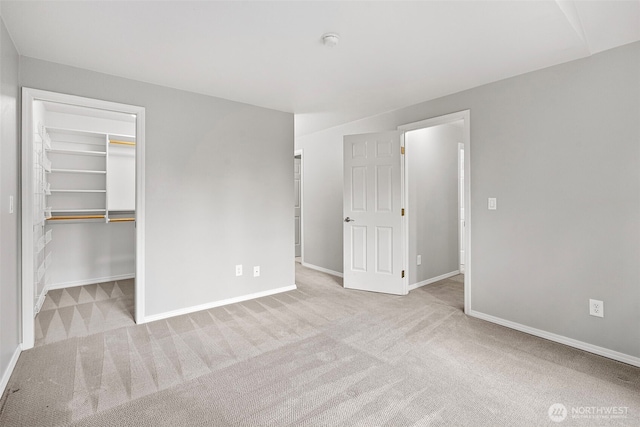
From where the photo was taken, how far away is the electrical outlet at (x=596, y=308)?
237 cm

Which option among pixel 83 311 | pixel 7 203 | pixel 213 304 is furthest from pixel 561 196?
pixel 83 311

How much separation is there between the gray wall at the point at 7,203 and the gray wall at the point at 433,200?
3.68 metres

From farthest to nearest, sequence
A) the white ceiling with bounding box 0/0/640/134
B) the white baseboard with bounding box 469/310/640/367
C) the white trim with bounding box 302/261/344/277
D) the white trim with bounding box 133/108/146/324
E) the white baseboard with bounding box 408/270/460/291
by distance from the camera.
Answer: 1. the white trim with bounding box 302/261/344/277
2. the white baseboard with bounding box 408/270/460/291
3. the white trim with bounding box 133/108/146/324
4. the white baseboard with bounding box 469/310/640/367
5. the white ceiling with bounding box 0/0/640/134

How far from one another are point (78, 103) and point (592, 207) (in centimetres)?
426

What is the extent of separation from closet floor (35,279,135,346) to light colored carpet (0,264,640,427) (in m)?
0.03

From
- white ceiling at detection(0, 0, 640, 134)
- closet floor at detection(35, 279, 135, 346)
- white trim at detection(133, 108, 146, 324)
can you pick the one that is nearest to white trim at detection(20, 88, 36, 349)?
closet floor at detection(35, 279, 135, 346)

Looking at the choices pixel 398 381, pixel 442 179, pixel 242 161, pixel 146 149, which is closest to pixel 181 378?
pixel 398 381

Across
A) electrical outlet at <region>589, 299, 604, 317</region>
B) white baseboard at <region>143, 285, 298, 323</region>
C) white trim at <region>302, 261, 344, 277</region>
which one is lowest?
white baseboard at <region>143, 285, 298, 323</region>

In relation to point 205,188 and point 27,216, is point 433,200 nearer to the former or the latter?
point 205,188

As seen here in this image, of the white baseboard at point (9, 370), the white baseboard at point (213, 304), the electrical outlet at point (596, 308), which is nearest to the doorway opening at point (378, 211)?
the white baseboard at point (213, 304)

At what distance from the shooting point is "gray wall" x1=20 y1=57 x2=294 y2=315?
3.01 meters

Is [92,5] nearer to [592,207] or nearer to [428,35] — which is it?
[428,35]

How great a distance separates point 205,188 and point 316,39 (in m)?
1.94

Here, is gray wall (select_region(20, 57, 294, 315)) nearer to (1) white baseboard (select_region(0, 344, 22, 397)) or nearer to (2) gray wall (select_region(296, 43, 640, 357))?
(1) white baseboard (select_region(0, 344, 22, 397))
